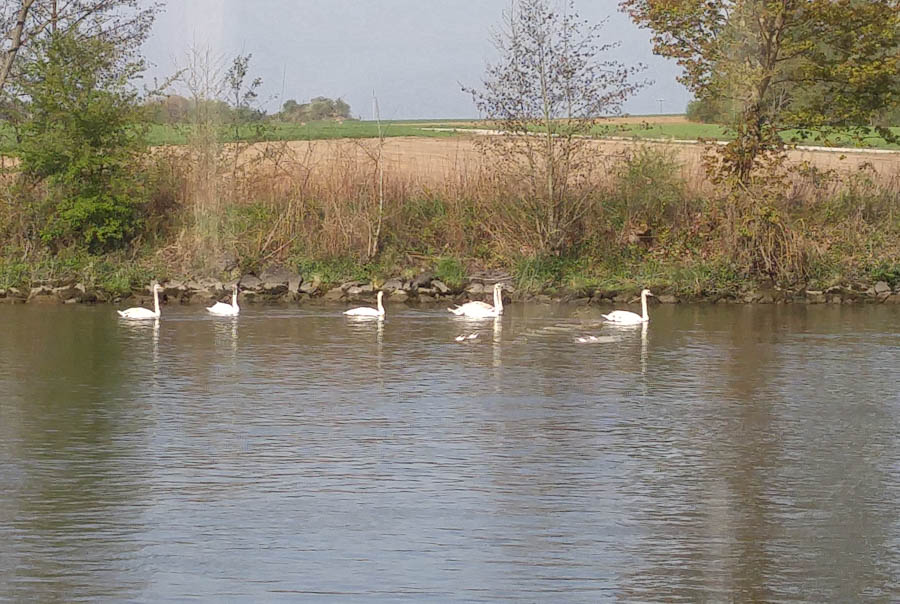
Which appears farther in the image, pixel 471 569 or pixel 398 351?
pixel 398 351

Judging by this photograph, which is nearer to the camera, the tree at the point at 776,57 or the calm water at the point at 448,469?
the calm water at the point at 448,469

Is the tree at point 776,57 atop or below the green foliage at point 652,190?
atop

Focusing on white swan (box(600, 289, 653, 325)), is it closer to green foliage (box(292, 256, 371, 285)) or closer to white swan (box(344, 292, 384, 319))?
white swan (box(344, 292, 384, 319))

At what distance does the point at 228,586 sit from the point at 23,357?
1169 centimetres

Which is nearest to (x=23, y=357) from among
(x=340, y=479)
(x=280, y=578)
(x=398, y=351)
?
(x=398, y=351)

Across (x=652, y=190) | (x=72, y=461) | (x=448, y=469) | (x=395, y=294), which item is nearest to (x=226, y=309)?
(x=395, y=294)

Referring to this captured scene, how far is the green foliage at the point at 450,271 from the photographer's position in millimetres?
29797

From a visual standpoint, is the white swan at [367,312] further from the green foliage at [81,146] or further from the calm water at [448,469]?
the green foliage at [81,146]

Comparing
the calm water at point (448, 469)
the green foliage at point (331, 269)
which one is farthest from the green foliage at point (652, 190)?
the calm water at point (448, 469)

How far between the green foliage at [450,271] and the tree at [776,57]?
6377 millimetres

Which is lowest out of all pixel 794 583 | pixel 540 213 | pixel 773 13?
pixel 794 583

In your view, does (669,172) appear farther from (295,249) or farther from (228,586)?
(228,586)

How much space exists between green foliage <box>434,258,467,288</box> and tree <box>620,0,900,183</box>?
20.9 ft

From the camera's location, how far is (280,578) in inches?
361
